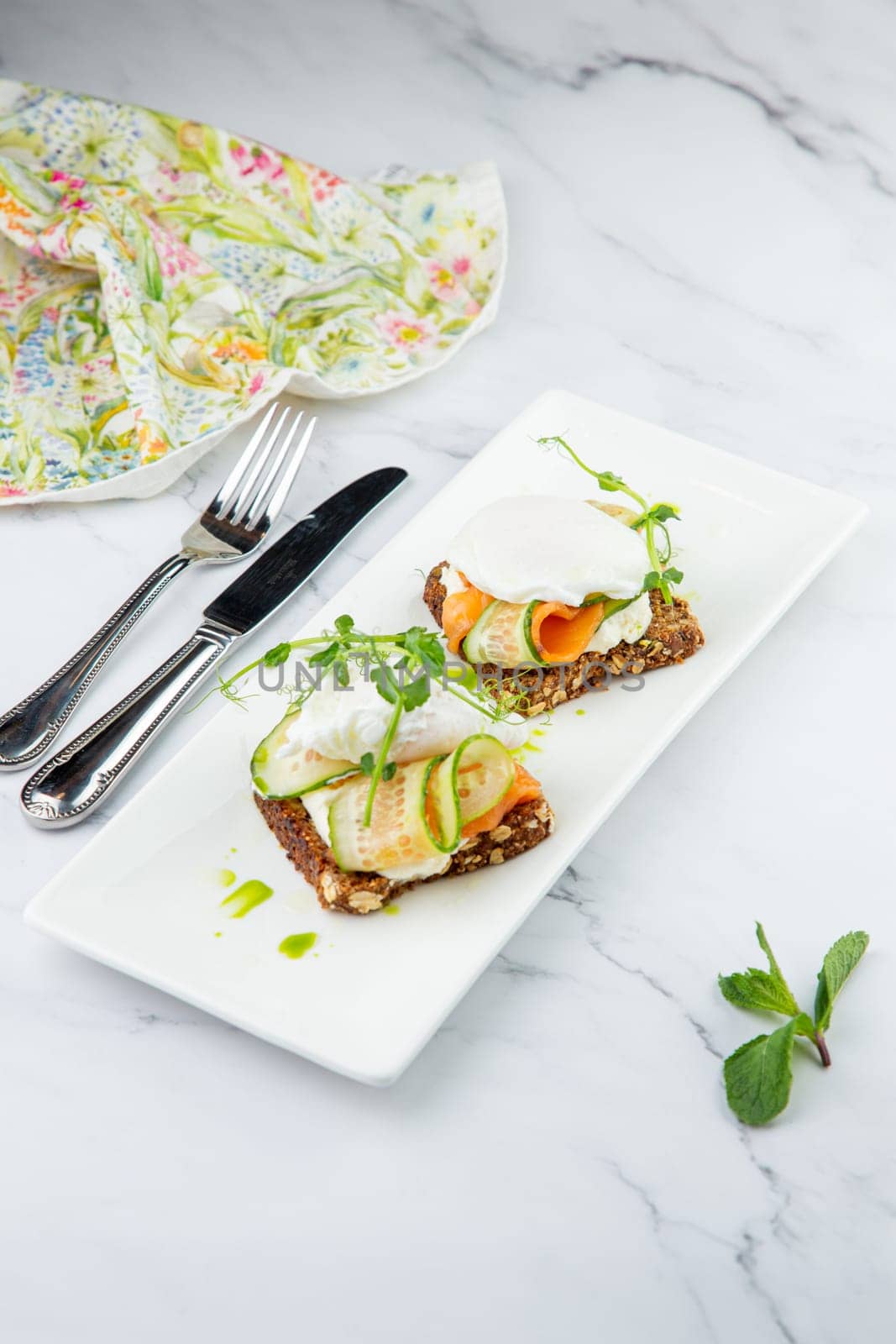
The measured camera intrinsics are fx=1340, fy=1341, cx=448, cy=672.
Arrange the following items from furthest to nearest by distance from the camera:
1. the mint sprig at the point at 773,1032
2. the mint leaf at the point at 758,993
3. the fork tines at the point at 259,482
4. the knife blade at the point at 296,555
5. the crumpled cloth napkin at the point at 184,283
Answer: the crumpled cloth napkin at the point at 184,283 → the fork tines at the point at 259,482 → the knife blade at the point at 296,555 → the mint leaf at the point at 758,993 → the mint sprig at the point at 773,1032

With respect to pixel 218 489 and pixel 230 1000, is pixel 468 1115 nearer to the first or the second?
pixel 230 1000

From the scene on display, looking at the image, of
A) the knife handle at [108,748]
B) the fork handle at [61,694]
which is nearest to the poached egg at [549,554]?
the knife handle at [108,748]

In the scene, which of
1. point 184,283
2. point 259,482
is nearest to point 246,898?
point 259,482

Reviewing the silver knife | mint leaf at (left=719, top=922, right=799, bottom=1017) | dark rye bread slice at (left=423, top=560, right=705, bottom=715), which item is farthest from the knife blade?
mint leaf at (left=719, top=922, right=799, bottom=1017)

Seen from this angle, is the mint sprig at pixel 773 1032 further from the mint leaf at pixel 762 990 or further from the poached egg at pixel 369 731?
the poached egg at pixel 369 731

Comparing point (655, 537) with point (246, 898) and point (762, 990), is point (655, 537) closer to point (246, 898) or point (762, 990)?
point (762, 990)

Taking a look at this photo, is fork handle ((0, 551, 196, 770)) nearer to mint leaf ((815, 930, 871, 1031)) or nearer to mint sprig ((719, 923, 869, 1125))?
mint sprig ((719, 923, 869, 1125))

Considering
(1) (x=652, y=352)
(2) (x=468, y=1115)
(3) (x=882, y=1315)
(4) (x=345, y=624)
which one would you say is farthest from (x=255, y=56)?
(3) (x=882, y=1315)
